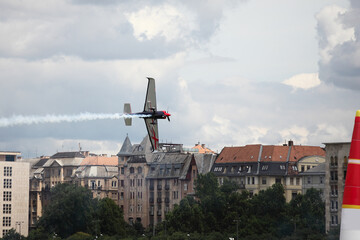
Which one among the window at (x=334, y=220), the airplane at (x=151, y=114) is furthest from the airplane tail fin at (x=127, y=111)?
the window at (x=334, y=220)

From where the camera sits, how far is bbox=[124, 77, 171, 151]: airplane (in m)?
101

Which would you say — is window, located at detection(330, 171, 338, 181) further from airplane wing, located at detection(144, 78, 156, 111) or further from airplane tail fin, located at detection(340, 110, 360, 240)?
airplane tail fin, located at detection(340, 110, 360, 240)

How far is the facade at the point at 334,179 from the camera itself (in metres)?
149

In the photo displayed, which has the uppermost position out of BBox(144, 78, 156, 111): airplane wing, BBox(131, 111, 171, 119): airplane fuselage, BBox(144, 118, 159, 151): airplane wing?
BBox(144, 78, 156, 111): airplane wing

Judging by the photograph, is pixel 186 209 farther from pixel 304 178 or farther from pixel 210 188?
pixel 304 178

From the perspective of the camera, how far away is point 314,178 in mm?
188125

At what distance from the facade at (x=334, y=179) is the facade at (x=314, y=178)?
2775cm

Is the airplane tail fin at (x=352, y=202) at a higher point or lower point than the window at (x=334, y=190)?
lower

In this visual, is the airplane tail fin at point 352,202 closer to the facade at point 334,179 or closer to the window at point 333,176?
the facade at point 334,179

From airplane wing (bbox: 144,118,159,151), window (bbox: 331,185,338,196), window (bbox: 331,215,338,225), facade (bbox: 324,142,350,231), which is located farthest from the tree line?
airplane wing (bbox: 144,118,159,151)

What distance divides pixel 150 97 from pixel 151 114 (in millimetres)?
5916

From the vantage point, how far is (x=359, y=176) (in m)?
26.7

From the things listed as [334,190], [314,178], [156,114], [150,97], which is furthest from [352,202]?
[314,178]

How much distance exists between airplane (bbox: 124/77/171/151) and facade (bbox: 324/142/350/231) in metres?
52.9
